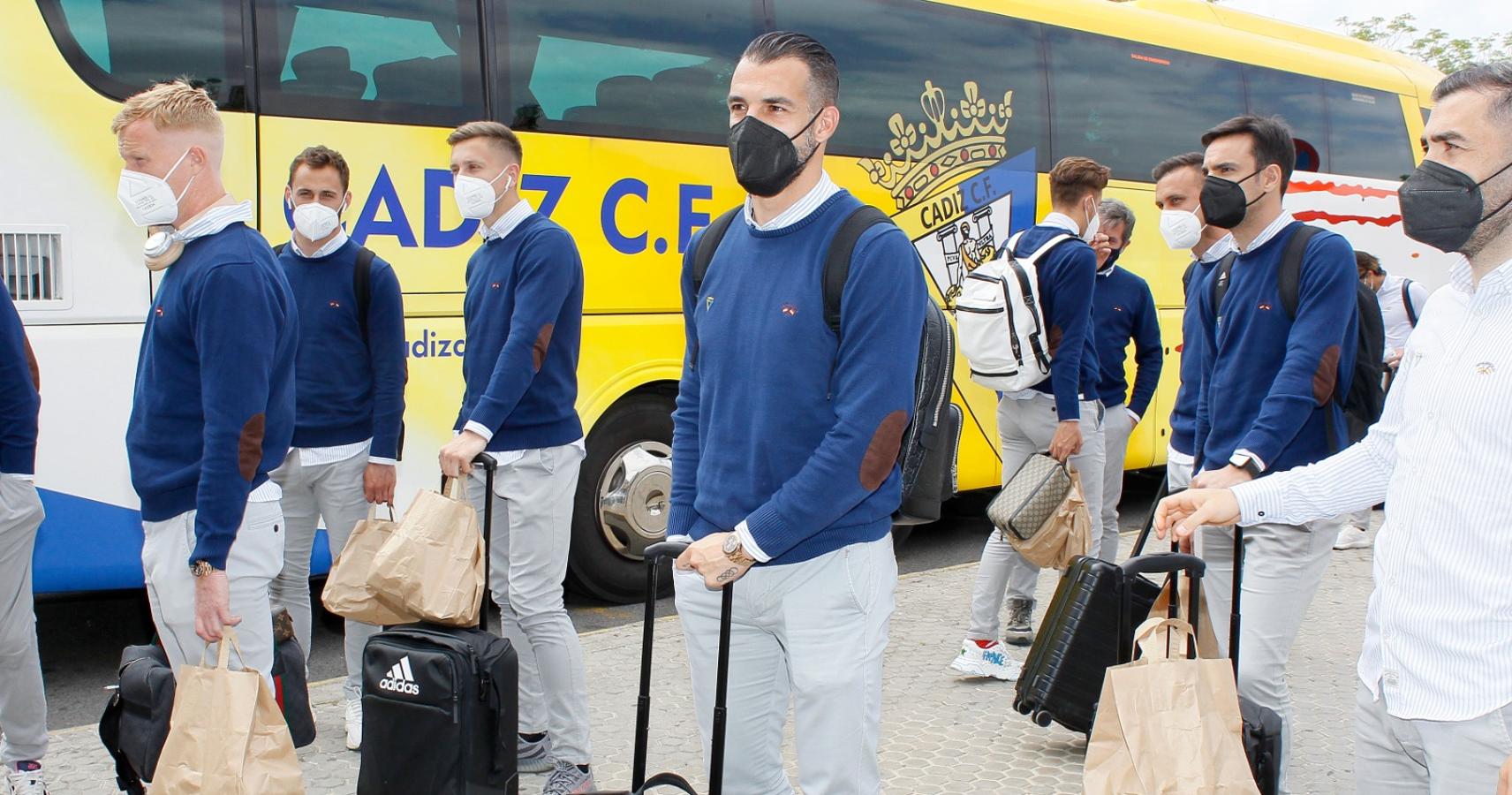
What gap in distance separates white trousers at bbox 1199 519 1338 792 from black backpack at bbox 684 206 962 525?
1095mm

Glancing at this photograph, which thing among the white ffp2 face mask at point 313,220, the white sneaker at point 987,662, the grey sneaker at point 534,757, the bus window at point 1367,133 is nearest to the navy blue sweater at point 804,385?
the grey sneaker at point 534,757

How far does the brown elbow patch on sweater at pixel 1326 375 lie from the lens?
3670mm

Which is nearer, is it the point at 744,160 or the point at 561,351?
the point at 744,160

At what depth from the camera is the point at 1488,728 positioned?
2.20m

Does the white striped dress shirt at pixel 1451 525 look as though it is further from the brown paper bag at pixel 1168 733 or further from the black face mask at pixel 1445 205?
the brown paper bag at pixel 1168 733

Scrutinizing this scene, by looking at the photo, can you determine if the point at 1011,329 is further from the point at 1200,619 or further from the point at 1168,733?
the point at 1168,733

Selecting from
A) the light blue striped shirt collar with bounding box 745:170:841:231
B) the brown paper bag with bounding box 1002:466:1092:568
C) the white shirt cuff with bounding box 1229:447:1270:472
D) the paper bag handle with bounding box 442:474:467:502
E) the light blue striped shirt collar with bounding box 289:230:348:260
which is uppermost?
the light blue striped shirt collar with bounding box 745:170:841:231

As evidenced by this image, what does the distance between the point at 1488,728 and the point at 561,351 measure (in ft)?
9.58

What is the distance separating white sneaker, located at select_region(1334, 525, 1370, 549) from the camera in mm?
8641

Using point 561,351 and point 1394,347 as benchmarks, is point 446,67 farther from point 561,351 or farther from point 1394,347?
point 1394,347

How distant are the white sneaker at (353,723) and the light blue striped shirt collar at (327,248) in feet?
5.20

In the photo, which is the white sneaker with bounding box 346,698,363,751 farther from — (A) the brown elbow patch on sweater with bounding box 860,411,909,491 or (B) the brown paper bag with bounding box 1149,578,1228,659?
(B) the brown paper bag with bounding box 1149,578,1228,659

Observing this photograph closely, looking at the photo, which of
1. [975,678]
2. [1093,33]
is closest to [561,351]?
[975,678]

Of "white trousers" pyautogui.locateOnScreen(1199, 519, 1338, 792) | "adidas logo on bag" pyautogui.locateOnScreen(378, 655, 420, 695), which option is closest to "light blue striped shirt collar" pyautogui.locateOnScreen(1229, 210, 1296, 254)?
"white trousers" pyautogui.locateOnScreen(1199, 519, 1338, 792)
